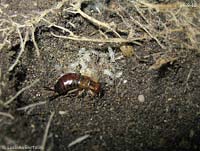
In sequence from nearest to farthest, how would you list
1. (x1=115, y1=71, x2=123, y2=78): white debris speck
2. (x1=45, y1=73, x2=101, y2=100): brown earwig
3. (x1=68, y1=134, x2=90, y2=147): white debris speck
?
1. (x1=68, y1=134, x2=90, y2=147): white debris speck
2. (x1=45, y1=73, x2=101, y2=100): brown earwig
3. (x1=115, y1=71, x2=123, y2=78): white debris speck

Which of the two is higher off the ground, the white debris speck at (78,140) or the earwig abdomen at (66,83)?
the earwig abdomen at (66,83)

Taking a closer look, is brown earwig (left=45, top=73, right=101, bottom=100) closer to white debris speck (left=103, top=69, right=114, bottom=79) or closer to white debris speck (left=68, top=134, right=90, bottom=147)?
white debris speck (left=103, top=69, right=114, bottom=79)

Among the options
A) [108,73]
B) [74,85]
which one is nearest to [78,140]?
[74,85]

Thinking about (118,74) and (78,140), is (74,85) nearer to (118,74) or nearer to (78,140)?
(118,74)

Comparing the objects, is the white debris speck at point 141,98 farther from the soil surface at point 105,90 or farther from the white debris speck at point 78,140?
the white debris speck at point 78,140

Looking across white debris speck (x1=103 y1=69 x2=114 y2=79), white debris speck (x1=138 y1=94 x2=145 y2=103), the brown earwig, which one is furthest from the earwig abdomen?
white debris speck (x1=138 y1=94 x2=145 y2=103)

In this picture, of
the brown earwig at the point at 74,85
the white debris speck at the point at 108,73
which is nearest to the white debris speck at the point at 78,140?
the brown earwig at the point at 74,85
